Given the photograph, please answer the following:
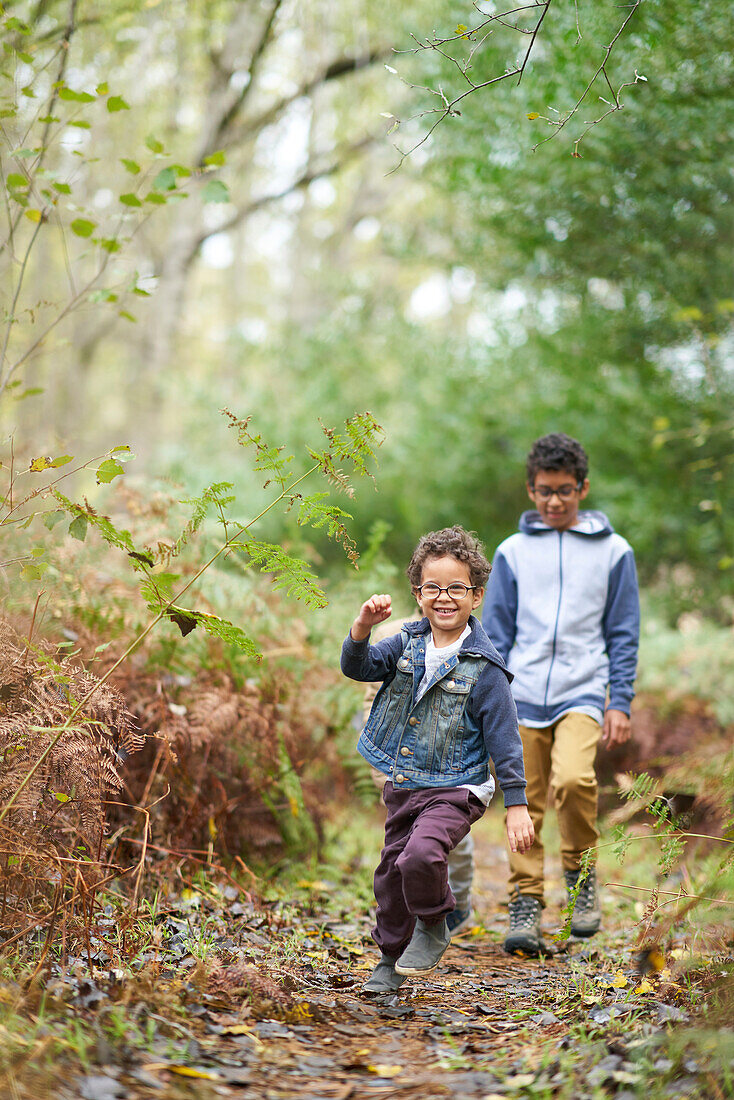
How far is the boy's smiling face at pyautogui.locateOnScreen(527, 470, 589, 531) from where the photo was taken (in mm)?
4680

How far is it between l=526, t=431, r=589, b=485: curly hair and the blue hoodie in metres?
0.31

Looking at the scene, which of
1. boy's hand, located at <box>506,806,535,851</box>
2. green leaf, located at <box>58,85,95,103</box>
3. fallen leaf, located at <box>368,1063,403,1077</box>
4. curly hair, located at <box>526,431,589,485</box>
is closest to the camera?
fallen leaf, located at <box>368,1063,403,1077</box>

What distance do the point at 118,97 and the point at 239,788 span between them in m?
3.42

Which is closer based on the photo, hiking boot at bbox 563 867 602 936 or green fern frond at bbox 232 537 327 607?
green fern frond at bbox 232 537 327 607

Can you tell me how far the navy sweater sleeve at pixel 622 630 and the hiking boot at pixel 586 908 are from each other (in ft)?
2.81

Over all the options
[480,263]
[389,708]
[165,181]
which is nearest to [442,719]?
[389,708]

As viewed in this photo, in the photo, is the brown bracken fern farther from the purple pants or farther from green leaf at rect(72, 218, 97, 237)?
green leaf at rect(72, 218, 97, 237)

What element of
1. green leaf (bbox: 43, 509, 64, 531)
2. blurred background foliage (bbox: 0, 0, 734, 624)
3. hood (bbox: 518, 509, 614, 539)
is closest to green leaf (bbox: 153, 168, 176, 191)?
Answer: blurred background foliage (bbox: 0, 0, 734, 624)

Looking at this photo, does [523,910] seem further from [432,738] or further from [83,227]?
[83,227]

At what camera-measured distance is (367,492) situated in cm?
1146

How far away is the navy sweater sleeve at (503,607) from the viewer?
15.5ft

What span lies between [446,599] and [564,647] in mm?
1224

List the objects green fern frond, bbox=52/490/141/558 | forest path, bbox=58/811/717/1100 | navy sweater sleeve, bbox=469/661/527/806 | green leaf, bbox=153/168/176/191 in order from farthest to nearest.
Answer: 1. green leaf, bbox=153/168/176/191
2. navy sweater sleeve, bbox=469/661/527/806
3. green fern frond, bbox=52/490/141/558
4. forest path, bbox=58/811/717/1100

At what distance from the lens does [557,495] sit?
185 inches
